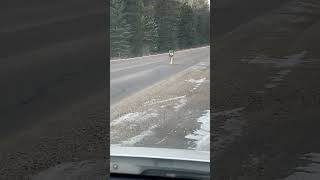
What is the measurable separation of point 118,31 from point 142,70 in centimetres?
14

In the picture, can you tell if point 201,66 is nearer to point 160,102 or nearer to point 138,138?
point 160,102

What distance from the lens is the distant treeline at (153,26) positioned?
141 cm

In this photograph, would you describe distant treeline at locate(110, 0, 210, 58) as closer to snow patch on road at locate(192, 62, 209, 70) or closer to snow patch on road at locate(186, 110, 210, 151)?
snow patch on road at locate(192, 62, 209, 70)

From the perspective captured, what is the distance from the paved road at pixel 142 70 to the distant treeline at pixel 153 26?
23 millimetres
